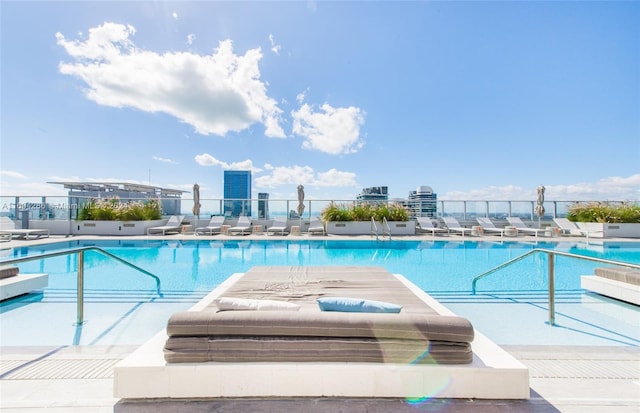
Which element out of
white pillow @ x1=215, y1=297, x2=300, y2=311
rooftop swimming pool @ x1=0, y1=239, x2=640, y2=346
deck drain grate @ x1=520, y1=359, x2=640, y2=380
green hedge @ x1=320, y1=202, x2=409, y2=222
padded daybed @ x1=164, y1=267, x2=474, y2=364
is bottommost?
rooftop swimming pool @ x1=0, y1=239, x2=640, y2=346

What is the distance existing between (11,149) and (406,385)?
1814 centimetres

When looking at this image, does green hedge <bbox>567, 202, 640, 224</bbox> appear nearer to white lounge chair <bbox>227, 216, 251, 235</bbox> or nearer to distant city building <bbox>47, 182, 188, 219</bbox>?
white lounge chair <bbox>227, 216, 251, 235</bbox>

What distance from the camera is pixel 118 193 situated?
18281 mm

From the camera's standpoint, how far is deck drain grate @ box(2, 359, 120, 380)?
1.98 metres

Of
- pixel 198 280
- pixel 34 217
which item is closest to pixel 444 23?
pixel 198 280

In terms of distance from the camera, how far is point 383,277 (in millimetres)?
3641

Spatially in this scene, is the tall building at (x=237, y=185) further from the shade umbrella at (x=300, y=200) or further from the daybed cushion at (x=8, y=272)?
the daybed cushion at (x=8, y=272)

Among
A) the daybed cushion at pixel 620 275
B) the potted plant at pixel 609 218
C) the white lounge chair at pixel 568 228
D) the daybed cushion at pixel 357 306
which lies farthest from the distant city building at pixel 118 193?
the potted plant at pixel 609 218

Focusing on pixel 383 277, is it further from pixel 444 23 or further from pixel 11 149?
pixel 11 149

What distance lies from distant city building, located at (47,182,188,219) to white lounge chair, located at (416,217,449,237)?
1181cm

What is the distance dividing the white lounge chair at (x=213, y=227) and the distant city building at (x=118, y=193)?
2517mm

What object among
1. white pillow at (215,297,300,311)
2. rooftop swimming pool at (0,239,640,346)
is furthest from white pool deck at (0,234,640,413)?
rooftop swimming pool at (0,239,640,346)

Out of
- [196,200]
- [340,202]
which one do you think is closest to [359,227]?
[340,202]

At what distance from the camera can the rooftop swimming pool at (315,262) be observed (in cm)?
313
